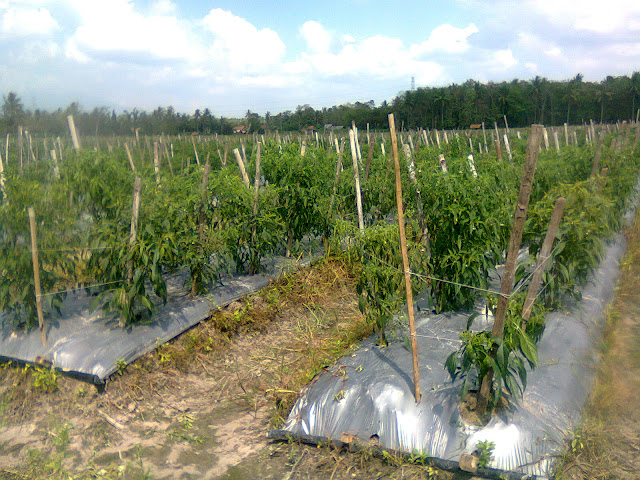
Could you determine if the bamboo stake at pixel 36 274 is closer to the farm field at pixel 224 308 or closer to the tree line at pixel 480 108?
the farm field at pixel 224 308

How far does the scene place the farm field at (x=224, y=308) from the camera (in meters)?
3.21

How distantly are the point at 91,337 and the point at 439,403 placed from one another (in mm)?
2833

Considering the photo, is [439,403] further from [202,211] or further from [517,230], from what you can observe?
[202,211]

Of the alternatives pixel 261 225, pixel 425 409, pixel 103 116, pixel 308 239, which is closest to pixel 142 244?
pixel 261 225

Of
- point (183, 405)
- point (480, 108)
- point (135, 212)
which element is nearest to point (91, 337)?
point (183, 405)

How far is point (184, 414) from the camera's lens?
383cm

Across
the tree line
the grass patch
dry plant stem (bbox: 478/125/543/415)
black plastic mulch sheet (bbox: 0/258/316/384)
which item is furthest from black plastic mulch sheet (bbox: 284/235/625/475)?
the tree line

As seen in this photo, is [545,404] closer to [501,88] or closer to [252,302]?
[252,302]

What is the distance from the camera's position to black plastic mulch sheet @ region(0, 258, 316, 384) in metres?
3.92

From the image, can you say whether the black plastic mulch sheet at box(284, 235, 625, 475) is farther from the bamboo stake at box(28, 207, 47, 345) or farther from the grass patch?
the bamboo stake at box(28, 207, 47, 345)

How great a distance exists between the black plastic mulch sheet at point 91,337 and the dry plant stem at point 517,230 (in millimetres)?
2831

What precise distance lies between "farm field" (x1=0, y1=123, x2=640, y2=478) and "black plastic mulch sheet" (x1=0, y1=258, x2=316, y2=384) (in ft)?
0.32

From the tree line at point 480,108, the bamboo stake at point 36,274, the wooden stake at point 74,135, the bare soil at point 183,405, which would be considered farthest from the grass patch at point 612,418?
the tree line at point 480,108

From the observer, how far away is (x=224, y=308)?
5.16 m
